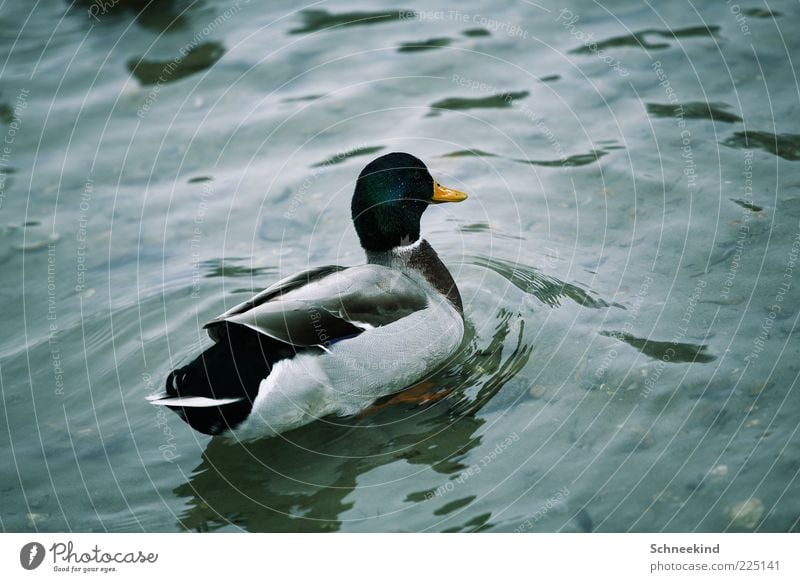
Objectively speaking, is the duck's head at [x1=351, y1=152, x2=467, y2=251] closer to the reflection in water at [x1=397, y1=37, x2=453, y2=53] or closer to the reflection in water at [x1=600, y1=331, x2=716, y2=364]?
the reflection in water at [x1=600, y1=331, x2=716, y2=364]

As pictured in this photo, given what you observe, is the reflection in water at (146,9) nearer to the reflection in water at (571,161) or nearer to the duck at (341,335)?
the reflection in water at (571,161)

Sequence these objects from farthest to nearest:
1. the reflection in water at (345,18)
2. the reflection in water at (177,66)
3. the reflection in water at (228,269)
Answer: the reflection in water at (345,18) → the reflection in water at (177,66) → the reflection in water at (228,269)

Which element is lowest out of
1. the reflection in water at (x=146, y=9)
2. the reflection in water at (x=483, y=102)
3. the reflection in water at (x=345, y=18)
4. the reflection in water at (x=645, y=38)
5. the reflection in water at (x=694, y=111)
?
the reflection in water at (x=694, y=111)

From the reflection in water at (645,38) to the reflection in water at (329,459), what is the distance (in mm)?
4029

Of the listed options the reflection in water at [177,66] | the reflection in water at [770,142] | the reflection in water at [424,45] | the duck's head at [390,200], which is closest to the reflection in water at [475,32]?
the reflection in water at [424,45]

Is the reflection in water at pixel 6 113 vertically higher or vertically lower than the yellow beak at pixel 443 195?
higher

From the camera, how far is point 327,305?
516cm

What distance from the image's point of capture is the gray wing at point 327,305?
4.97 meters

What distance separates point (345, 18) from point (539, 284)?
4366mm

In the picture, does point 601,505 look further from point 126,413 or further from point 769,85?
point 769,85

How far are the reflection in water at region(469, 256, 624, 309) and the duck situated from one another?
1.92ft

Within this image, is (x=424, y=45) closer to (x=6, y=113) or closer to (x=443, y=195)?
(x=443, y=195)

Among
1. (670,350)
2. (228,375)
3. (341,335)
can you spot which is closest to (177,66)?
(341,335)
